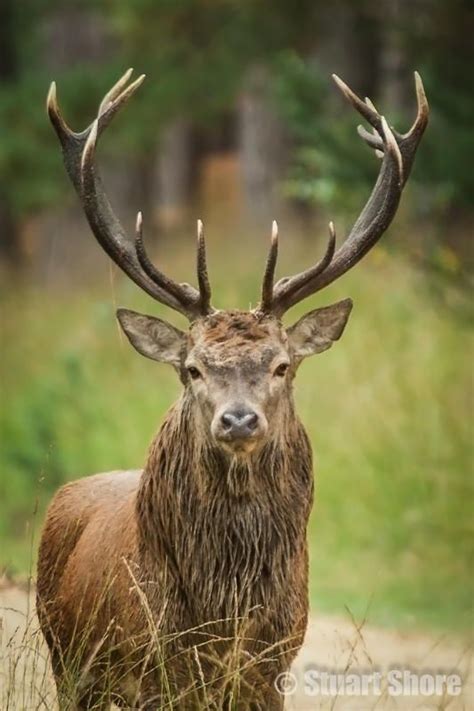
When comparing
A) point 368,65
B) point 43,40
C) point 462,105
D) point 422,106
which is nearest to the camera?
point 422,106

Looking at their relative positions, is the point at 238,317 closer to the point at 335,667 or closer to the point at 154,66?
the point at 335,667

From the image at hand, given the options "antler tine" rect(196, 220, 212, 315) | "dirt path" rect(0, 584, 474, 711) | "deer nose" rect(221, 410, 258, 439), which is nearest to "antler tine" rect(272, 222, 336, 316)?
"antler tine" rect(196, 220, 212, 315)

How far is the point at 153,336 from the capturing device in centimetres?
607

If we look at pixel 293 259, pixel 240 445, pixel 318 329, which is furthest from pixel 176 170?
pixel 240 445

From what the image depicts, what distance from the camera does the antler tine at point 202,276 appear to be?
5793 millimetres

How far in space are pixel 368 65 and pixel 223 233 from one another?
2884mm

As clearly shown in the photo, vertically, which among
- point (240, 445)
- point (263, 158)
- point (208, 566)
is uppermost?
point (263, 158)

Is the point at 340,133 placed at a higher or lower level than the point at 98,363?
higher

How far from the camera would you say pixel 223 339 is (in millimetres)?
5750

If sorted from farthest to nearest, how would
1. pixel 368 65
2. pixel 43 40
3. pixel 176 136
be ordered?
1. pixel 176 136
2. pixel 43 40
3. pixel 368 65

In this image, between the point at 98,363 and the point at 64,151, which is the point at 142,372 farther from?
the point at 64,151

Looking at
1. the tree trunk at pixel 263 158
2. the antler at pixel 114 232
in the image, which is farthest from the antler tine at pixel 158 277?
the tree trunk at pixel 263 158

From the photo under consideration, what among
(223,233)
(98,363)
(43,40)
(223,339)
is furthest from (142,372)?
(223,339)

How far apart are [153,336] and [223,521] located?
0.74 metres
